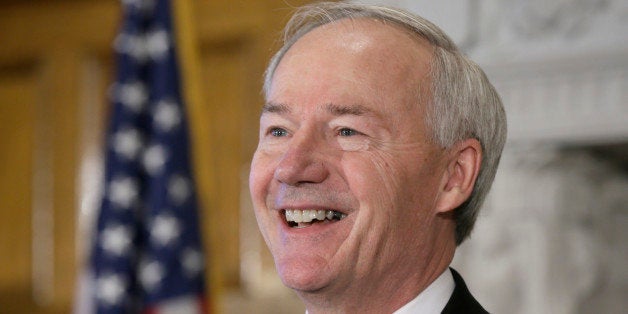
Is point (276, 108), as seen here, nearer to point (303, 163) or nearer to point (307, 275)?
point (303, 163)

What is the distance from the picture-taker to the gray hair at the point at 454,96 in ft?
5.84

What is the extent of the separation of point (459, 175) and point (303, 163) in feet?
0.91

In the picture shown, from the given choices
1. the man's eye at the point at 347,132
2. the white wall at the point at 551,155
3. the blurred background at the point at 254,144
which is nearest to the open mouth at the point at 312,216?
the man's eye at the point at 347,132

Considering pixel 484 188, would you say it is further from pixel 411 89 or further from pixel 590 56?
pixel 590 56

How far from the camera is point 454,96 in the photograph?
5.87ft

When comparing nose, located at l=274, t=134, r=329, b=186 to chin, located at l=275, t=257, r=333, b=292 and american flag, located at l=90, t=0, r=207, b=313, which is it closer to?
chin, located at l=275, t=257, r=333, b=292

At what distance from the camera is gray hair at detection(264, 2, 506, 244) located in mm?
1779

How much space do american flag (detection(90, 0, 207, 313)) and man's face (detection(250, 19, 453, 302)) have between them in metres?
1.97

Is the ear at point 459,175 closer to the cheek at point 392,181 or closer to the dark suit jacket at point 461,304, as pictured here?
the cheek at point 392,181

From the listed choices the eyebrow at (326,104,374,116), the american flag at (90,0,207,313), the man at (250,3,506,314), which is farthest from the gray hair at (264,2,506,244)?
the american flag at (90,0,207,313)

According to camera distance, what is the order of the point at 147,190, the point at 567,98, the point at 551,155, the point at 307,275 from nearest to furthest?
the point at 307,275 < the point at 567,98 < the point at 551,155 < the point at 147,190

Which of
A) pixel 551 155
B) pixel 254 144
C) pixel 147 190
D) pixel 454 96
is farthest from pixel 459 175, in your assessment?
pixel 254 144

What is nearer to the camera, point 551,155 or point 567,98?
point 567,98

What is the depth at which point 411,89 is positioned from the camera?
69.2 inches
